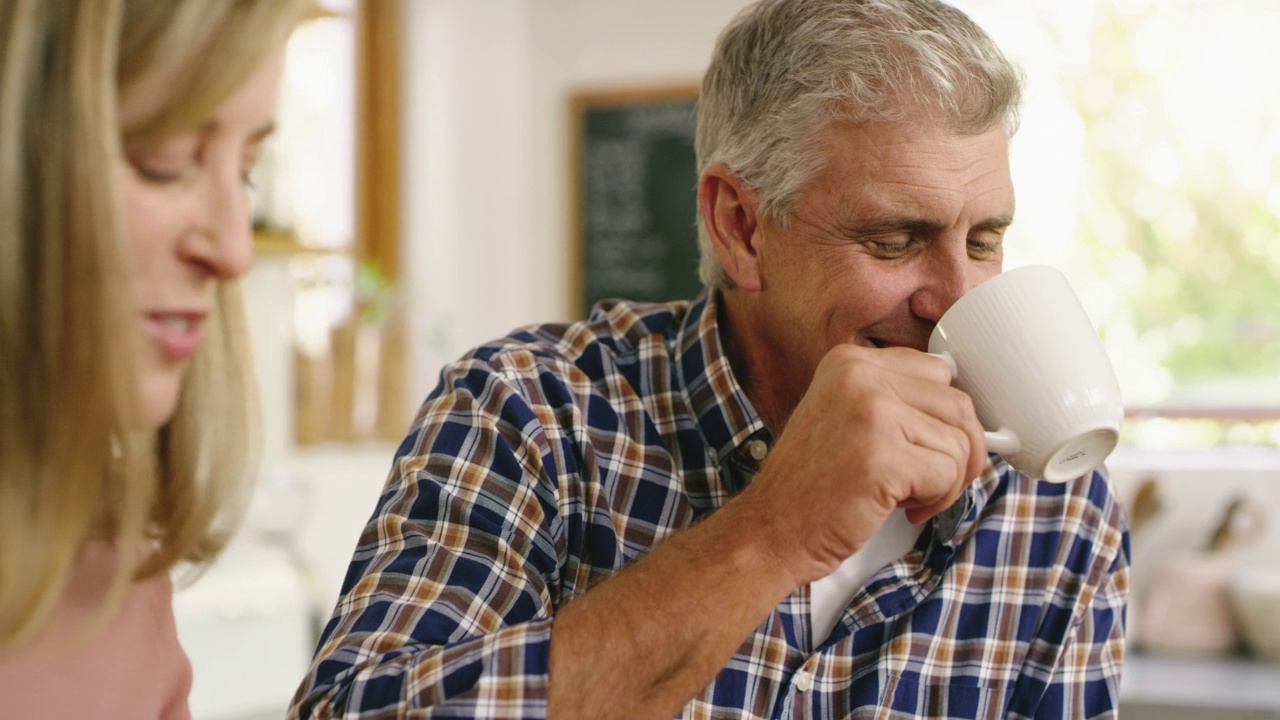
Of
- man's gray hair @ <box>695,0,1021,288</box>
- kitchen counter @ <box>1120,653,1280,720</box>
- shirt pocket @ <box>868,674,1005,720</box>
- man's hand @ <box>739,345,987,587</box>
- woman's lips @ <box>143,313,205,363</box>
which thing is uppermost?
man's gray hair @ <box>695,0,1021,288</box>

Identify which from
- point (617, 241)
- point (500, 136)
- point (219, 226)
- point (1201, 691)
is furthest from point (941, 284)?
point (500, 136)

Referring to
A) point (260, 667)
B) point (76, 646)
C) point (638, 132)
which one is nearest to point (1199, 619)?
point (260, 667)

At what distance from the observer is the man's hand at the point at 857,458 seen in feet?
2.72

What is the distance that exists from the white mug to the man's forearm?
0.21 metres

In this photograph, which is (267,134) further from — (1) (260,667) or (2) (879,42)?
(1) (260,667)

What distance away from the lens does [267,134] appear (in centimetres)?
64

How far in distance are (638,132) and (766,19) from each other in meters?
2.61

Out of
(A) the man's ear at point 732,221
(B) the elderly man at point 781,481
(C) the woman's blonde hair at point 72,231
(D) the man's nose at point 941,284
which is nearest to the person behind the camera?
(C) the woman's blonde hair at point 72,231

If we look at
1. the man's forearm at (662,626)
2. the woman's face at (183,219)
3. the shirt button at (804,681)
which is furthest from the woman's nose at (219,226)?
the shirt button at (804,681)

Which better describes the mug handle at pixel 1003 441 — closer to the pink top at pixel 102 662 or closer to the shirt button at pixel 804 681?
the shirt button at pixel 804 681

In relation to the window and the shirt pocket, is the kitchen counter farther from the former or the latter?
→ the window

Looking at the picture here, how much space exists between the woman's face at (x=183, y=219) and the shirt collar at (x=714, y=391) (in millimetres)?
568

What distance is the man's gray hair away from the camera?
1.05 m

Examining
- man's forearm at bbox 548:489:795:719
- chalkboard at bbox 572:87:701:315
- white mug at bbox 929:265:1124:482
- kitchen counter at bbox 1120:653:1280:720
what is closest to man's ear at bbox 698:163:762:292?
white mug at bbox 929:265:1124:482
